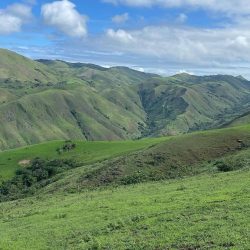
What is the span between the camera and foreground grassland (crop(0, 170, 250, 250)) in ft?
82.0

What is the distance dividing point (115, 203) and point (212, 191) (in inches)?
349

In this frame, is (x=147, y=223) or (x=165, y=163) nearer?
(x=147, y=223)

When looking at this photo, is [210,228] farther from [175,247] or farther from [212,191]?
[212,191]

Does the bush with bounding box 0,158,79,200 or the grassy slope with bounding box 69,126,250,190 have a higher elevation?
the grassy slope with bounding box 69,126,250,190

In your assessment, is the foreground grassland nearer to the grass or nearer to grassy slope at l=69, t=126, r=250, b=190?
grassy slope at l=69, t=126, r=250, b=190

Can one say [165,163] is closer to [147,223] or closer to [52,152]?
[147,223]

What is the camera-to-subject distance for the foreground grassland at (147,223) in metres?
25.0

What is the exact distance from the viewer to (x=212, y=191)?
39281mm

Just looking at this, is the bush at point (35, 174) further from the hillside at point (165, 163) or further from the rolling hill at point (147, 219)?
the rolling hill at point (147, 219)

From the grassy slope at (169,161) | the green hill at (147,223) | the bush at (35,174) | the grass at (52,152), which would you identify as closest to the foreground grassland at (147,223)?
the green hill at (147,223)

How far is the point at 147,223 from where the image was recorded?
99.0ft

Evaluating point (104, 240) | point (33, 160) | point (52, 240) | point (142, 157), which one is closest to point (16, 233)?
point (52, 240)

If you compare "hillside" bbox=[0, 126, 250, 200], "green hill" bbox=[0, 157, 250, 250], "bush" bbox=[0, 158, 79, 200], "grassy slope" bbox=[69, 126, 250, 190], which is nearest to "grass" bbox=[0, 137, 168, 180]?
"bush" bbox=[0, 158, 79, 200]

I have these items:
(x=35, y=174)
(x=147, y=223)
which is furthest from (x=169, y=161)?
(x=35, y=174)
